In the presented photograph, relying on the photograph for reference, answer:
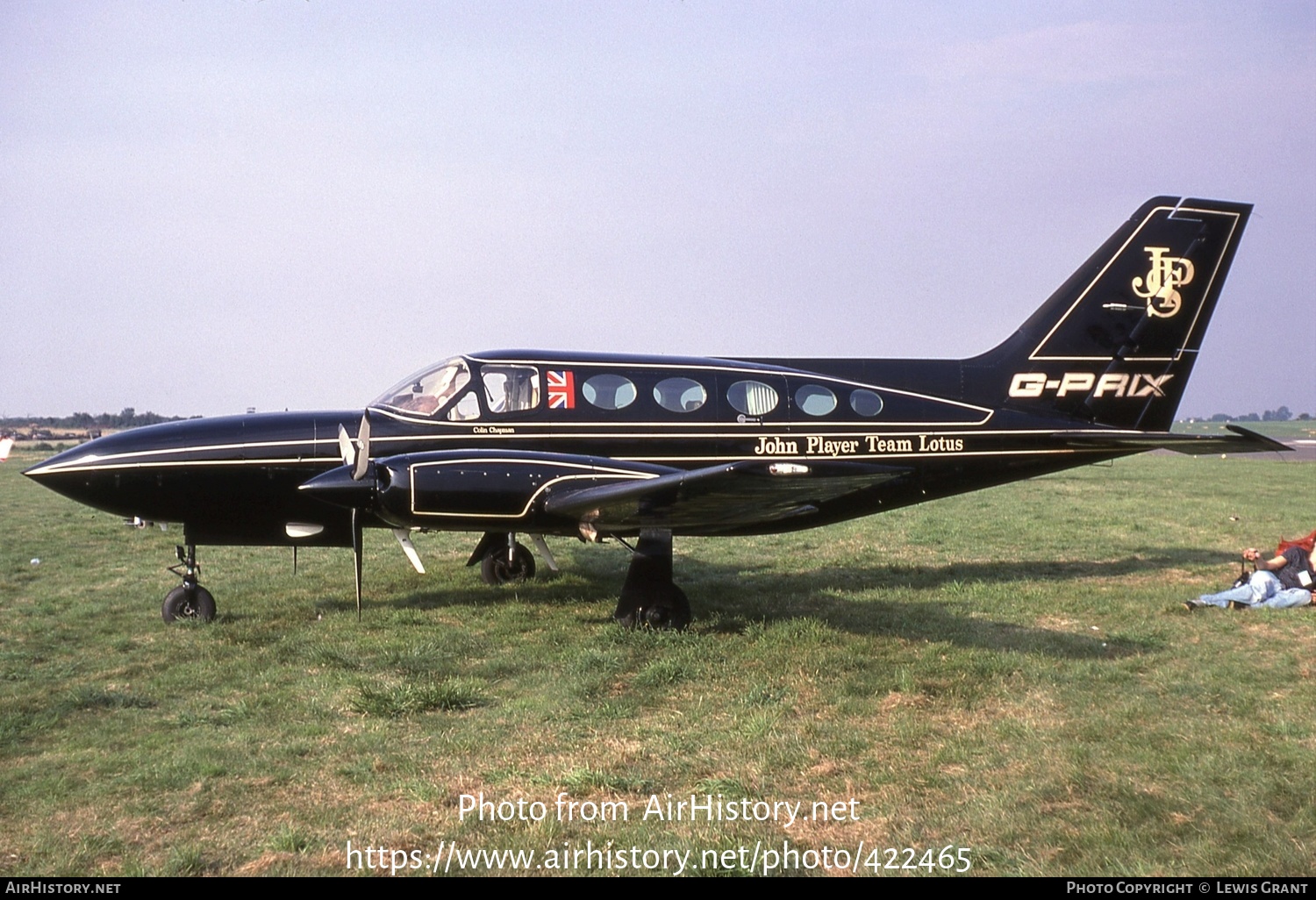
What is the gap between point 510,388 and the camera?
454 inches

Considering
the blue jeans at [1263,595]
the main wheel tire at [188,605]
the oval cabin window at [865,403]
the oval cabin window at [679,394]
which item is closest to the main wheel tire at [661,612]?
the oval cabin window at [679,394]

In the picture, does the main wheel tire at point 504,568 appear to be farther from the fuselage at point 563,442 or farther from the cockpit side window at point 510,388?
the cockpit side window at point 510,388

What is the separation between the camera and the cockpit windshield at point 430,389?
11406 mm

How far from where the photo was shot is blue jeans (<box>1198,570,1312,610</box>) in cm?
1068

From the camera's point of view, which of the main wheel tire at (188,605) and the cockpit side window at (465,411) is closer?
the main wheel tire at (188,605)

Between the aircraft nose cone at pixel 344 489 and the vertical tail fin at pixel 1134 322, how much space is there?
788 cm

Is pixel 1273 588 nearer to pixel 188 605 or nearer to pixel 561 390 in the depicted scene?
pixel 561 390

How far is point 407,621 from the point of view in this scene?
10594 millimetres

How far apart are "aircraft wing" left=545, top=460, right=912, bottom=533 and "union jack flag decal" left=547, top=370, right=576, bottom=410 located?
2.29 meters

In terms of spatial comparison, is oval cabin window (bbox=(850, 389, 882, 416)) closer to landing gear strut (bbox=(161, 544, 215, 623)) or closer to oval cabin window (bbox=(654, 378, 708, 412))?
oval cabin window (bbox=(654, 378, 708, 412))

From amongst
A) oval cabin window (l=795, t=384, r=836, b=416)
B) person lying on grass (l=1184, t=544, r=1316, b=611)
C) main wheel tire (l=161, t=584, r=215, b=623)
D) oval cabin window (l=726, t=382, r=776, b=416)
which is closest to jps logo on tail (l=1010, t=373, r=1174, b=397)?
person lying on grass (l=1184, t=544, r=1316, b=611)

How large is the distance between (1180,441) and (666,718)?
7505 mm

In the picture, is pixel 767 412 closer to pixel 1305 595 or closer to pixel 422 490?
pixel 422 490
